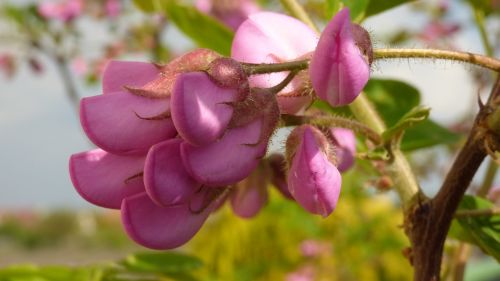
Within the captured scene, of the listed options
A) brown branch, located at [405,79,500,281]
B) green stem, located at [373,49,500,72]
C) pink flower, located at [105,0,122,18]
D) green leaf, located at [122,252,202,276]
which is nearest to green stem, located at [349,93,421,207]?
brown branch, located at [405,79,500,281]

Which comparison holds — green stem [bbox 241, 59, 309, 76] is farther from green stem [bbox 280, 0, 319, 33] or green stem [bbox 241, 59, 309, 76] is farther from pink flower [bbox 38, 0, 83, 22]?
pink flower [bbox 38, 0, 83, 22]

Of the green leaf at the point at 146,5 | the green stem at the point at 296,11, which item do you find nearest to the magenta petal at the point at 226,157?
the green stem at the point at 296,11

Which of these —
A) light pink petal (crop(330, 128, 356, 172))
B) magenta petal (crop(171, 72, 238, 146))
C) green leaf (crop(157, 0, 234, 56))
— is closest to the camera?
magenta petal (crop(171, 72, 238, 146))

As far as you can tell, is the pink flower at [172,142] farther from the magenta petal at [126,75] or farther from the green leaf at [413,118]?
the green leaf at [413,118]

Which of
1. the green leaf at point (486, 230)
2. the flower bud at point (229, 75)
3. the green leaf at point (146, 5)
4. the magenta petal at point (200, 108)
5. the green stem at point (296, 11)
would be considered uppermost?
the green leaf at point (146, 5)

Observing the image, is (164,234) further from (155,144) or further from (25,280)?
(25,280)

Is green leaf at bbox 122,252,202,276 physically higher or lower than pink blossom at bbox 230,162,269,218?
lower
